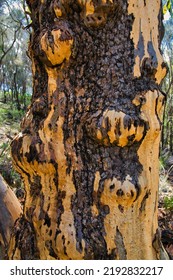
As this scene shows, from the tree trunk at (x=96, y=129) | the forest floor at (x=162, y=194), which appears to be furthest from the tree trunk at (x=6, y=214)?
the forest floor at (x=162, y=194)

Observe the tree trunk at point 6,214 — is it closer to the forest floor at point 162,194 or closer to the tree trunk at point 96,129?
the tree trunk at point 96,129

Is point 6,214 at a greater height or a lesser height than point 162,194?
greater

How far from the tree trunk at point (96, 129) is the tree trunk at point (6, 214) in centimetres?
54

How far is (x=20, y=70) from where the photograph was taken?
61.6 ft

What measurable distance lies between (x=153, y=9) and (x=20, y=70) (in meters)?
18.3

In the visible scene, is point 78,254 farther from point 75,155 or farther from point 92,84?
point 92,84

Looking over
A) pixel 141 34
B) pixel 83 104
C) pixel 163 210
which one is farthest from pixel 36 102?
pixel 163 210

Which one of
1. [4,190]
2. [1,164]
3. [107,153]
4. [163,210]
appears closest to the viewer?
[107,153]

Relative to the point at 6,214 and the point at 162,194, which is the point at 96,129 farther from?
the point at 162,194

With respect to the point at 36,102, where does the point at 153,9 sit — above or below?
above

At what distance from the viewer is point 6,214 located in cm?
180

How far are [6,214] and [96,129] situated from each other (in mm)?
949

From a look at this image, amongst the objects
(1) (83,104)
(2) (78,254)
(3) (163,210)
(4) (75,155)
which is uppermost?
(1) (83,104)

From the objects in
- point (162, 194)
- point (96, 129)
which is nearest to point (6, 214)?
point (96, 129)
